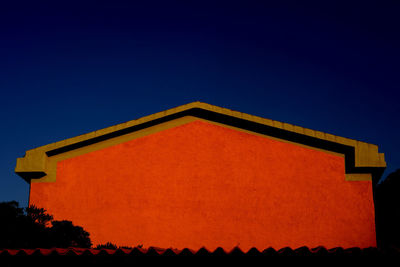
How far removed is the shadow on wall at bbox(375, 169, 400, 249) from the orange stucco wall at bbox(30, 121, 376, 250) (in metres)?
2.34

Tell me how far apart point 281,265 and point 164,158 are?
6648 mm

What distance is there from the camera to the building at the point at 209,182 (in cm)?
1123

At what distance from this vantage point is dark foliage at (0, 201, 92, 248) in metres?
8.35

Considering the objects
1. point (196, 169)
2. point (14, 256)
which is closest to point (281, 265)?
point (14, 256)

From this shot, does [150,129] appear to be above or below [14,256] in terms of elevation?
above

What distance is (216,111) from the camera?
12203 millimetres

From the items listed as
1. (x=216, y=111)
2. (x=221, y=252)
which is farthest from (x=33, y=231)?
(x=216, y=111)

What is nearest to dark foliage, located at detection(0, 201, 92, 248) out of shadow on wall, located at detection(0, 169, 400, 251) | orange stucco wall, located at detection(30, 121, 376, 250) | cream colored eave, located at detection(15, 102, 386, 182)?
shadow on wall, located at detection(0, 169, 400, 251)

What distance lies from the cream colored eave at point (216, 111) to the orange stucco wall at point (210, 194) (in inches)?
20.7

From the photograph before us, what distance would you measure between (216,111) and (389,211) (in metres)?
7.28

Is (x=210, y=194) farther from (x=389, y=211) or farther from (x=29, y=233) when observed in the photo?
(x=389, y=211)

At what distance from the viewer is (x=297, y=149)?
39.4ft

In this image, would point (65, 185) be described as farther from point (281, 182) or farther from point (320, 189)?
point (320, 189)

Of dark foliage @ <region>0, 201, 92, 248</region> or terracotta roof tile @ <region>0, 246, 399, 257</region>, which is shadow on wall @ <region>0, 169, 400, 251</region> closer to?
dark foliage @ <region>0, 201, 92, 248</region>
